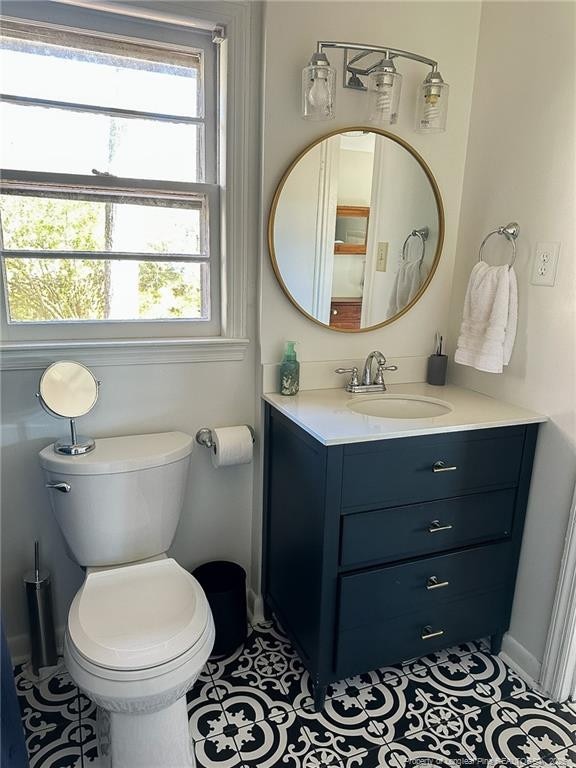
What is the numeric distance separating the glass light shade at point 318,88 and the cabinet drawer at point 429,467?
1033mm

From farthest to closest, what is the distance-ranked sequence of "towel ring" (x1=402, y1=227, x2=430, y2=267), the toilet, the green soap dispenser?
"towel ring" (x1=402, y1=227, x2=430, y2=267)
the green soap dispenser
the toilet

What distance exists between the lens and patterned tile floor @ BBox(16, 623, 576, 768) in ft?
4.84

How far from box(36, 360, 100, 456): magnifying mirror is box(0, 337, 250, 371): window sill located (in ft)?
0.27

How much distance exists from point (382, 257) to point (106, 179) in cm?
96

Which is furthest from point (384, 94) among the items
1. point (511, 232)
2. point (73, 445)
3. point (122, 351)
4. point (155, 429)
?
point (73, 445)

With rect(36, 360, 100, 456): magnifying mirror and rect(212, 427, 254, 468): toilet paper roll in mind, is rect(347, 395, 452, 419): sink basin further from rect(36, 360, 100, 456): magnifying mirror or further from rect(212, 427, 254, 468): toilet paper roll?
rect(36, 360, 100, 456): magnifying mirror

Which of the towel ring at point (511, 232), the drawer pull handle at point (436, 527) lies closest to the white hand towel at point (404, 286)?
the towel ring at point (511, 232)

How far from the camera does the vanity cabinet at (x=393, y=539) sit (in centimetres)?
149

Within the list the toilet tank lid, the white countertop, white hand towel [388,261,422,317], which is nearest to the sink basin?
the white countertop

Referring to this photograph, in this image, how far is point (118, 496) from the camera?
1.55m

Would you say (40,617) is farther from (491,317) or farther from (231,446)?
(491,317)

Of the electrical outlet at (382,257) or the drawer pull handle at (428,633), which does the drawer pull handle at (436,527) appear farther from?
the electrical outlet at (382,257)

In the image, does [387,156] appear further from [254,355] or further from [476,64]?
[254,355]

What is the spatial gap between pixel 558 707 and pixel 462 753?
15.7 inches
